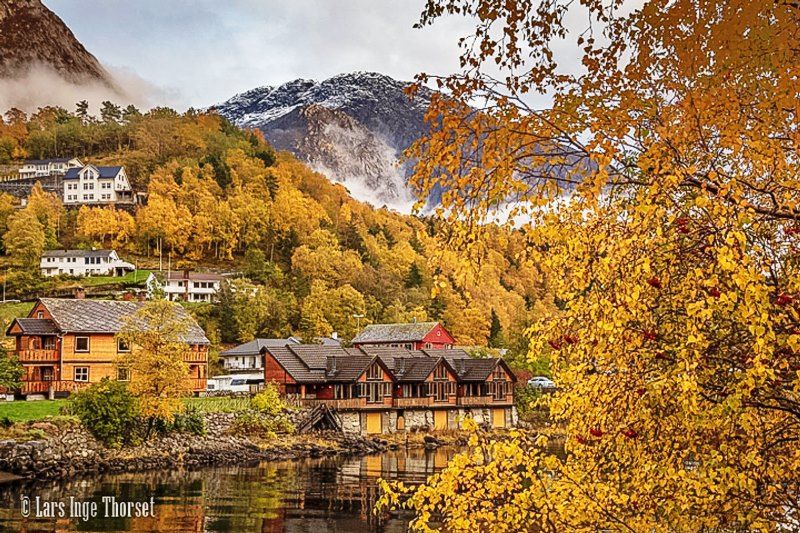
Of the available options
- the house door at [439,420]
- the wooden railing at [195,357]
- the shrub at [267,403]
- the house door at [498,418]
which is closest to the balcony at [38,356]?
the wooden railing at [195,357]

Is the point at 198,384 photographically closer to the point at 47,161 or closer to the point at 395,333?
the point at 395,333

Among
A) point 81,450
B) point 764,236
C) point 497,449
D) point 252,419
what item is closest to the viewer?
point 764,236

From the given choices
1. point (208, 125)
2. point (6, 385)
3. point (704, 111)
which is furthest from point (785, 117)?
point (208, 125)

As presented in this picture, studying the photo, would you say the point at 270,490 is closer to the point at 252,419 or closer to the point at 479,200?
the point at 252,419

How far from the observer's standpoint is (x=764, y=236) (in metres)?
6.22

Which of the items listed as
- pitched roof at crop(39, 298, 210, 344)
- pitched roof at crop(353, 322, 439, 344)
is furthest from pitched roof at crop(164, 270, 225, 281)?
pitched roof at crop(39, 298, 210, 344)

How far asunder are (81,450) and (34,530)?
51.8 ft

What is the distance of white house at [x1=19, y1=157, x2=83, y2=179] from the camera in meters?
160

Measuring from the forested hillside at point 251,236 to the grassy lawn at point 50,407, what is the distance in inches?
→ 1063

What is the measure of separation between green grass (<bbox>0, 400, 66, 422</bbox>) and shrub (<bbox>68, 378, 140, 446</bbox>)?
1436mm

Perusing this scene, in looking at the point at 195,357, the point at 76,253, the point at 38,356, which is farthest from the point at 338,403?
the point at 76,253

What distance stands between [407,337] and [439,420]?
19243 millimetres

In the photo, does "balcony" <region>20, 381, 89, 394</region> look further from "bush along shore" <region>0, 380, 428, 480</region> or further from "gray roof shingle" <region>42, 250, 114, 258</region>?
"gray roof shingle" <region>42, 250, 114, 258</region>

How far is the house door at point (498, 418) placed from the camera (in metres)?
68.6
